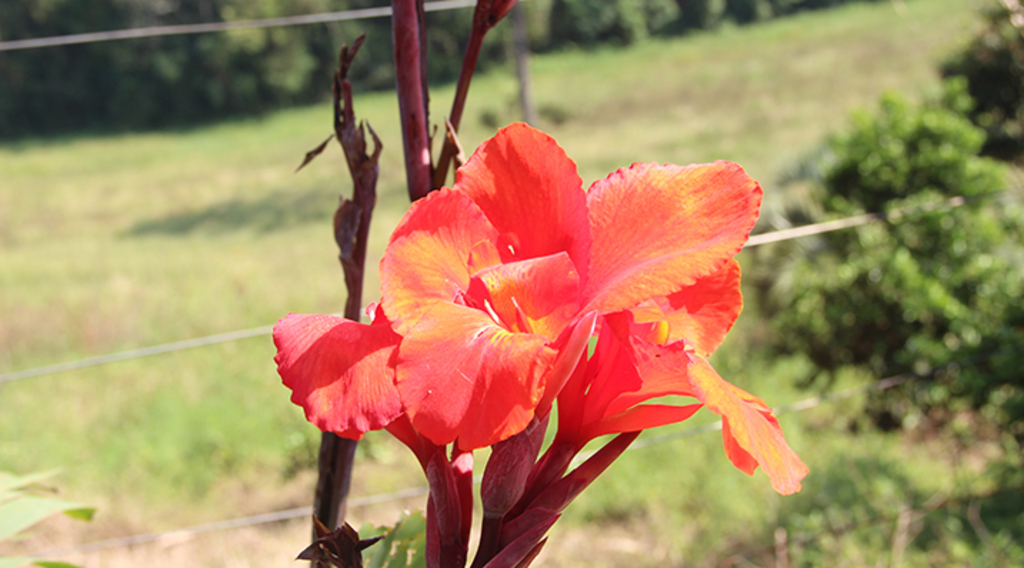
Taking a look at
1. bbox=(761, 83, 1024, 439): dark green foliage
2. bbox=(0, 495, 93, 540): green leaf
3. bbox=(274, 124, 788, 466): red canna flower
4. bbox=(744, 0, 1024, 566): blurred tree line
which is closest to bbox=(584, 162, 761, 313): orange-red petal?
bbox=(274, 124, 788, 466): red canna flower

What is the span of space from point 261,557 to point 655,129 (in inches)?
374

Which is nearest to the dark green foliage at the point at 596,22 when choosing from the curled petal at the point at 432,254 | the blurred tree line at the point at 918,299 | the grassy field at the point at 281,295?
the grassy field at the point at 281,295

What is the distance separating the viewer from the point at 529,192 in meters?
0.33

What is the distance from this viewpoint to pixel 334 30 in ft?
34.6

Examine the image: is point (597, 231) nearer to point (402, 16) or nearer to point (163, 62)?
point (402, 16)

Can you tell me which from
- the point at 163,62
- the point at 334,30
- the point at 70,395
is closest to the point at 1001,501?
the point at 70,395

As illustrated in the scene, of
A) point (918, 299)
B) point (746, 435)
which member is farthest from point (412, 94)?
point (918, 299)

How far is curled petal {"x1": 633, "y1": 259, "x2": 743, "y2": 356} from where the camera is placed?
0.34 m

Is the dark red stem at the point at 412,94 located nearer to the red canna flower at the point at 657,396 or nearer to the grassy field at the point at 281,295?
the red canna flower at the point at 657,396

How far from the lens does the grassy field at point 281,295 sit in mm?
2561

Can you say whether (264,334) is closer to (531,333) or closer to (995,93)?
(531,333)

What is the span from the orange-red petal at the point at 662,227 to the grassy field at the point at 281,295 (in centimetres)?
61

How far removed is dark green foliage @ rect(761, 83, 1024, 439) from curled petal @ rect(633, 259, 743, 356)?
242cm

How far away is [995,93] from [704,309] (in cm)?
440
